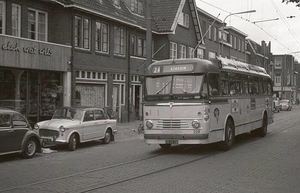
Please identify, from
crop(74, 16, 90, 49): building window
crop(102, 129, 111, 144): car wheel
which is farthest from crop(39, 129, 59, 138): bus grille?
crop(74, 16, 90, 49): building window

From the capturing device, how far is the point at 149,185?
836 centimetres

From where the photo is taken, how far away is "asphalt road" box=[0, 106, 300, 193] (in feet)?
27.0

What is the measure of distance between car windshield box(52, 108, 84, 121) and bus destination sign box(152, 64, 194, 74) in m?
3.97

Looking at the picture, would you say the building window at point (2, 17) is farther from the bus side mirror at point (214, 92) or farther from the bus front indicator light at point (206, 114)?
the bus front indicator light at point (206, 114)

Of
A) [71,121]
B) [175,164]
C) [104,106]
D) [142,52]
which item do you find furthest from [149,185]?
[142,52]

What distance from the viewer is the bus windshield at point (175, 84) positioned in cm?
1283

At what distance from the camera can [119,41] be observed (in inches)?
1083

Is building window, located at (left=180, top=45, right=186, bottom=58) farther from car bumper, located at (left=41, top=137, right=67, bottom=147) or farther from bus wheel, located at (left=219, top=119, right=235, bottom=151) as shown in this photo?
car bumper, located at (left=41, top=137, right=67, bottom=147)

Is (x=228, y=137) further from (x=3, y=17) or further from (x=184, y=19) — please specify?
(x=184, y=19)

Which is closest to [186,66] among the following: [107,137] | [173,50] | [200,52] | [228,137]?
[228,137]

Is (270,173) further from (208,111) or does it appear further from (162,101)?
(162,101)

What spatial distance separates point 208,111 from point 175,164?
7.70 feet

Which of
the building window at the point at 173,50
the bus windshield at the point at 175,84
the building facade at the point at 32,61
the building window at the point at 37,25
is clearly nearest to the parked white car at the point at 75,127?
the bus windshield at the point at 175,84

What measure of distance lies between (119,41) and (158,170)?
60.1 ft
